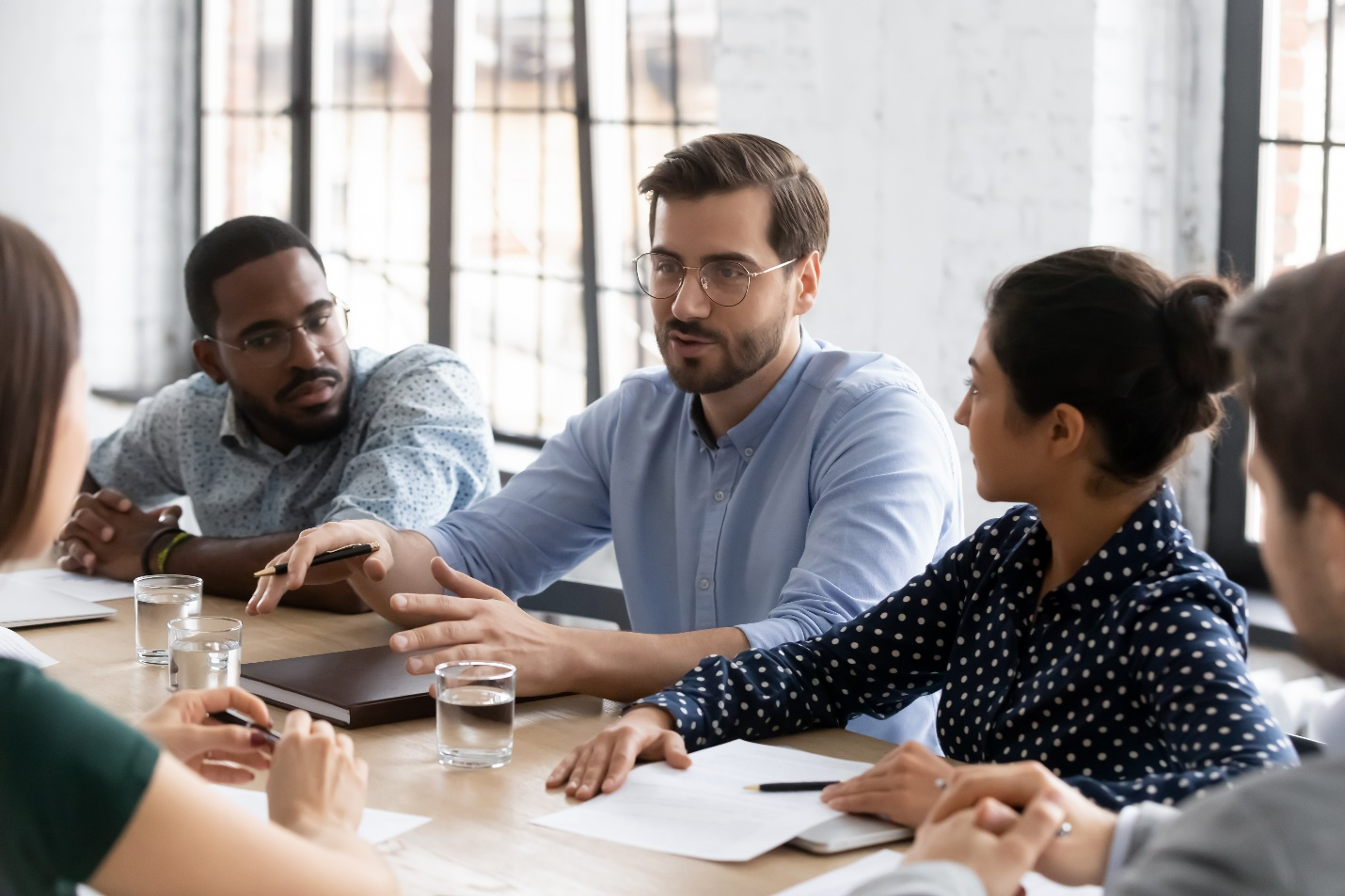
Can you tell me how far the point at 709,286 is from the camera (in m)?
2.09

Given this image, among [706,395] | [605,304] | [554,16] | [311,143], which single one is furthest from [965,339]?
[311,143]

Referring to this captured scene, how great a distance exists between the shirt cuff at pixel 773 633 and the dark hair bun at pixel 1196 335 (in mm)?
536

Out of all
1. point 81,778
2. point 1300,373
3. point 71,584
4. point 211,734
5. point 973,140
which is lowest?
point 71,584

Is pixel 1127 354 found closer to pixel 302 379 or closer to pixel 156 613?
pixel 156 613

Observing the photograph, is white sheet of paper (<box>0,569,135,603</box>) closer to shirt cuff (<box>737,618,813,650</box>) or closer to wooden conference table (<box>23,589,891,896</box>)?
wooden conference table (<box>23,589,891,896</box>)

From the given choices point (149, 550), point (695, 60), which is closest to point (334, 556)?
point (149, 550)

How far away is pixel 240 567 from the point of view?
2.21 meters

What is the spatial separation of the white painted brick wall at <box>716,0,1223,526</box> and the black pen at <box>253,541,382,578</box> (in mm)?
1396

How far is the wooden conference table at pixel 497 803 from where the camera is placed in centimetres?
112

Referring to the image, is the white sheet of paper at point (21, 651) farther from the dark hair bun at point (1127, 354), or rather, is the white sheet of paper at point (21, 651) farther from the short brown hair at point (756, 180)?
the dark hair bun at point (1127, 354)

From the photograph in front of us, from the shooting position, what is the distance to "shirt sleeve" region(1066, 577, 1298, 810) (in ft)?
3.74

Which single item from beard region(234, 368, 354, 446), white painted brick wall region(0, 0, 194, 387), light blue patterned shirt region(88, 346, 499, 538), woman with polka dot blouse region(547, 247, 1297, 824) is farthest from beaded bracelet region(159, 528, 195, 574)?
white painted brick wall region(0, 0, 194, 387)

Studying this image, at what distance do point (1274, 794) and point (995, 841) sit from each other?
0.24 meters

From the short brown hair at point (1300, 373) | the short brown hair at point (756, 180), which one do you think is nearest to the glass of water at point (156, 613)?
the short brown hair at point (756, 180)
